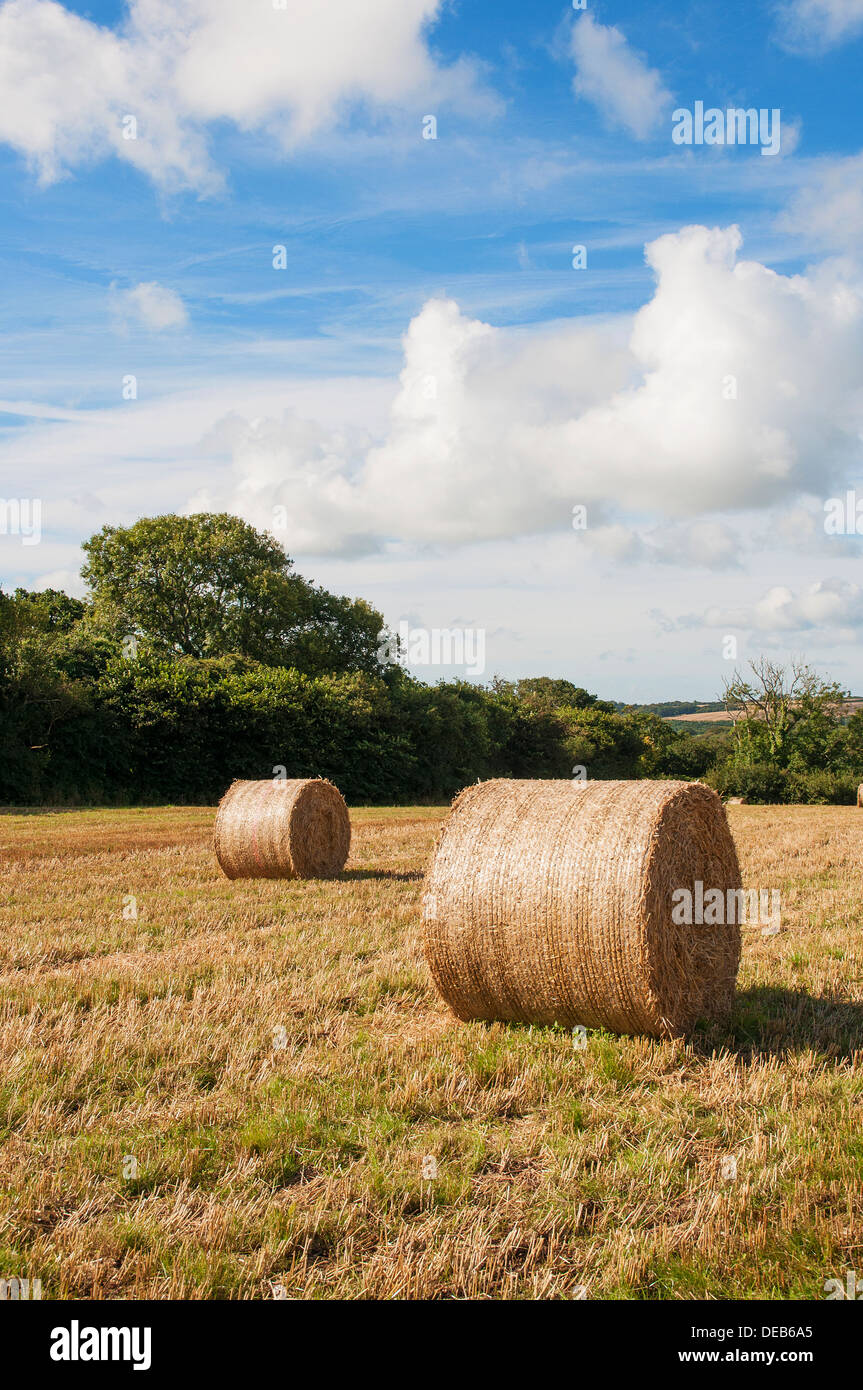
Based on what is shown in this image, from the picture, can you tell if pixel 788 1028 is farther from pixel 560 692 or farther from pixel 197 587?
pixel 560 692

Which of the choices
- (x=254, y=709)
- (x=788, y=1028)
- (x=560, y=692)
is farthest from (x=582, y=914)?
(x=560, y=692)

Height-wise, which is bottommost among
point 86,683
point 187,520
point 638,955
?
point 638,955

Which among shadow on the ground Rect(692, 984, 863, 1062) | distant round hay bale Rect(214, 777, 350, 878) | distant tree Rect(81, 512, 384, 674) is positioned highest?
distant tree Rect(81, 512, 384, 674)

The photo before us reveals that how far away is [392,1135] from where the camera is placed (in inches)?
180

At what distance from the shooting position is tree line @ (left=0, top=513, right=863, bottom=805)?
28.8 metres

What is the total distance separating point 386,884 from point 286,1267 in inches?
344

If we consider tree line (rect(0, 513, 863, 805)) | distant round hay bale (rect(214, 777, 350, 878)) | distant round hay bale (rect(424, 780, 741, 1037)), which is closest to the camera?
distant round hay bale (rect(424, 780, 741, 1037))

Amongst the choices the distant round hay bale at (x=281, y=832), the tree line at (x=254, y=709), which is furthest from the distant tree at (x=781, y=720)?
the distant round hay bale at (x=281, y=832)

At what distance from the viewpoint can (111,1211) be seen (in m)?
3.90

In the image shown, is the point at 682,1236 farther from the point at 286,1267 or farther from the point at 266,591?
the point at 266,591

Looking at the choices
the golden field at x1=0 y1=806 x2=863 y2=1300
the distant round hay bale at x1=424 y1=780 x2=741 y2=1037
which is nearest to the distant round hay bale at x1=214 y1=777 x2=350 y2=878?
the golden field at x1=0 y1=806 x2=863 y2=1300

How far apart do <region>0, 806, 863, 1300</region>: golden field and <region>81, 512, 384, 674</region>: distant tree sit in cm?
3225

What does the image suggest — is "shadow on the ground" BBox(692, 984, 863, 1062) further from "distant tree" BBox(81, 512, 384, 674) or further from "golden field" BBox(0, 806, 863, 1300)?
"distant tree" BBox(81, 512, 384, 674)
